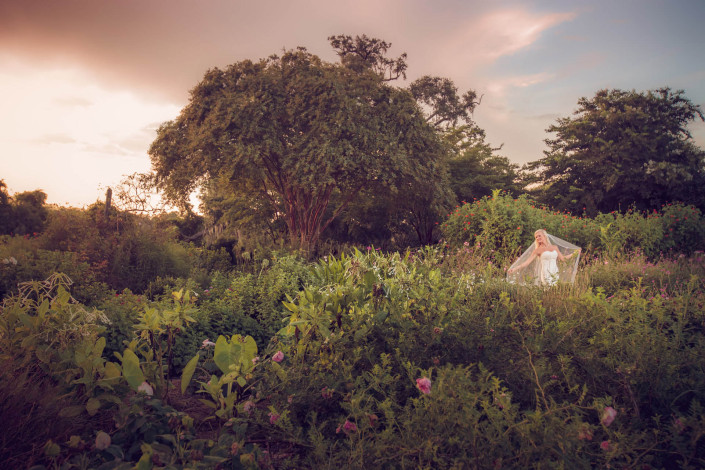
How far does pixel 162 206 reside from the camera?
9.89 metres

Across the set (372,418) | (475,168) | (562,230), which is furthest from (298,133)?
(372,418)

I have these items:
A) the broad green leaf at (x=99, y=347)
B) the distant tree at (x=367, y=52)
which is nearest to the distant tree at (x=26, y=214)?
the distant tree at (x=367, y=52)

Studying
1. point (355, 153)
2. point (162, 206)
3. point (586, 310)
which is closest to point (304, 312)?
point (586, 310)

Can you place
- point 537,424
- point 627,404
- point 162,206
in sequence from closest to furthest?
1. point 537,424
2. point 627,404
3. point 162,206

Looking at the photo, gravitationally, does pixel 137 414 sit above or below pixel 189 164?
below

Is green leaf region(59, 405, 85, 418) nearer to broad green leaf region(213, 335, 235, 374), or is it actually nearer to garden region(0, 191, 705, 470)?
garden region(0, 191, 705, 470)

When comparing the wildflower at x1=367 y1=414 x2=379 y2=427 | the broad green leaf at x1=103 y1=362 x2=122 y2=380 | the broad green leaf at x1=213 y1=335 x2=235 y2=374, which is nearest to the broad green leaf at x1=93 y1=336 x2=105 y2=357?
the broad green leaf at x1=103 y1=362 x2=122 y2=380

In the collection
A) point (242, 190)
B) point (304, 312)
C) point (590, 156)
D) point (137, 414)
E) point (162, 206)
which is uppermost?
point (590, 156)

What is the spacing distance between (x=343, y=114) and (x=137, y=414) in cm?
1082

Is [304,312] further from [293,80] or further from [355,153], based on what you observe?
[293,80]

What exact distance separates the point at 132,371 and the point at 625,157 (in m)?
27.4

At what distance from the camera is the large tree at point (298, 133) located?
11.6m

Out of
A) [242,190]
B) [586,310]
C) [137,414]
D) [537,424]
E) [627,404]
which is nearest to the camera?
[537,424]

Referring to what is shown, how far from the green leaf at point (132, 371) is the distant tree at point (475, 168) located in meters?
18.0
